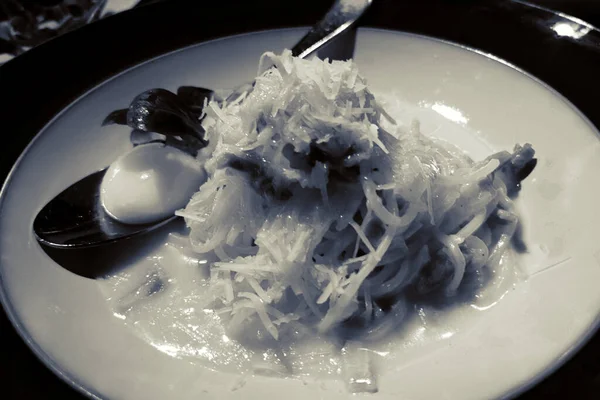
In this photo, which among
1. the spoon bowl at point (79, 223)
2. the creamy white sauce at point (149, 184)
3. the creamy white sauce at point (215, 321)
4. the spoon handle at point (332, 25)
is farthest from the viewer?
the spoon handle at point (332, 25)

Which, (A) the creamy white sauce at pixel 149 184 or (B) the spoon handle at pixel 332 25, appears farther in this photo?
(B) the spoon handle at pixel 332 25

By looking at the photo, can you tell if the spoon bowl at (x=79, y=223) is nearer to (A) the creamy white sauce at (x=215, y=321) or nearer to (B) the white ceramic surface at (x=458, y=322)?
(B) the white ceramic surface at (x=458, y=322)

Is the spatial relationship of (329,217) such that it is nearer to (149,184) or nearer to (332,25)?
(149,184)

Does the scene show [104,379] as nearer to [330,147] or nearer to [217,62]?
[330,147]

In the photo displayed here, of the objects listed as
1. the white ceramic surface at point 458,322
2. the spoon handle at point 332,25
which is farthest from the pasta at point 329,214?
the spoon handle at point 332,25

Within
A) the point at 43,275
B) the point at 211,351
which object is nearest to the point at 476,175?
the point at 211,351

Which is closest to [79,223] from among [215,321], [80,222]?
[80,222]

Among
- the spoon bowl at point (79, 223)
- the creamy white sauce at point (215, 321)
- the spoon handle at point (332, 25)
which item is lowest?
the creamy white sauce at point (215, 321)
